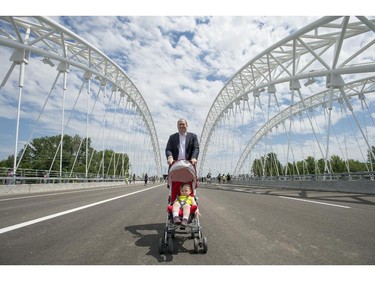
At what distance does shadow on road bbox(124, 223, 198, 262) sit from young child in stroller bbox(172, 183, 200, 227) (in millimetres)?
404

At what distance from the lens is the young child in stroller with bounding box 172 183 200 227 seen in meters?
3.82

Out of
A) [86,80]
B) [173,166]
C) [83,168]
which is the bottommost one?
[173,166]

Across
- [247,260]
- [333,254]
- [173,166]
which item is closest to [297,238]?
[333,254]

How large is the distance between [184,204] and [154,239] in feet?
2.61

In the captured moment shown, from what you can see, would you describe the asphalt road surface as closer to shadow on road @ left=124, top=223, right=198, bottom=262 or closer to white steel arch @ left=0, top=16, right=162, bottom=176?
shadow on road @ left=124, top=223, right=198, bottom=262

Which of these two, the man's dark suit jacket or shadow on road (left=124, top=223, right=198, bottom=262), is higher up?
the man's dark suit jacket

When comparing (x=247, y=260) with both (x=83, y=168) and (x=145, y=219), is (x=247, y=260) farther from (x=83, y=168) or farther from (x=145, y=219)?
(x=83, y=168)

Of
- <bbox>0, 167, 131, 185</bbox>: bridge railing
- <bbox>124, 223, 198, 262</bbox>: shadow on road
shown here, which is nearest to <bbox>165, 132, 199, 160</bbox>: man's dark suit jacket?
<bbox>124, 223, 198, 262</bbox>: shadow on road

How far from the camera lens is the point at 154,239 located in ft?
14.0

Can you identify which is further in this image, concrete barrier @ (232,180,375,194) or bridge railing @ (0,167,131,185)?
bridge railing @ (0,167,131,185)

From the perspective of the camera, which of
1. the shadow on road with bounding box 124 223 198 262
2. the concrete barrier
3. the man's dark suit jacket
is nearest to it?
the shadow on road with bounding box 124 223 198 262

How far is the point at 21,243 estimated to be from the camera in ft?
12.4

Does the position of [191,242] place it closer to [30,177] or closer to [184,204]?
[184,204]
